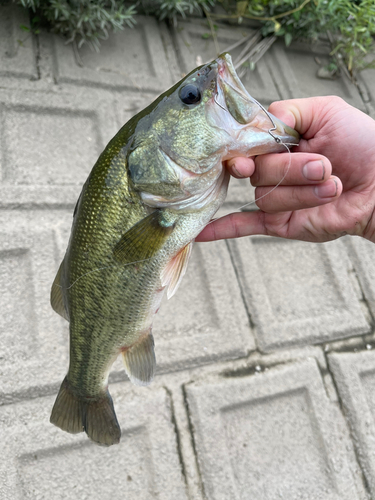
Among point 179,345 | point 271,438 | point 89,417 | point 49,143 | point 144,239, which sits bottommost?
point 271,438

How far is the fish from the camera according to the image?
97cm

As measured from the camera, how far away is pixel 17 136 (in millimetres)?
1905

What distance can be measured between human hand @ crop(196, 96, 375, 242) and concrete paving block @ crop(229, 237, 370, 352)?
61 cm

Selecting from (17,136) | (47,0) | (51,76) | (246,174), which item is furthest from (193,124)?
(47,0)

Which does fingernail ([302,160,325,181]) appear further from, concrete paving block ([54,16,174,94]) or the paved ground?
concrete paving block ([54,16,174,94])

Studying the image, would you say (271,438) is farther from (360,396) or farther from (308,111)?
(308,111)

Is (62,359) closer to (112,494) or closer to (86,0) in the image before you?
(112,494)

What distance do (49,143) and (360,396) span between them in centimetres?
200

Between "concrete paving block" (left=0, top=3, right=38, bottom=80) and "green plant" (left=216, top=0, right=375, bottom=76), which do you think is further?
"green plant" (left=216, top=0, right=375, bottom=76)

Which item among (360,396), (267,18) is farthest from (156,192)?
(267,18)

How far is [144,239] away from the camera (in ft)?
3.22

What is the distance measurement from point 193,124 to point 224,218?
51 cm

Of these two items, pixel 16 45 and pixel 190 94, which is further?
pixel 16 45

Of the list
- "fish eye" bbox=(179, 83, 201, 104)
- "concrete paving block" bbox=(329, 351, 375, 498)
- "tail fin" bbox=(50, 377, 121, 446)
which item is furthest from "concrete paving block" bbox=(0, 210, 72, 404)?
"concrete paving block" bbox=(329, 351, 375, 498)
